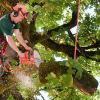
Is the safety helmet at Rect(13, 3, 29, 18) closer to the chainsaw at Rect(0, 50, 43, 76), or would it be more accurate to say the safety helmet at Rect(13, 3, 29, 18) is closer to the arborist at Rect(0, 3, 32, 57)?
the arborist at Rect(0, 3, 32, 57)

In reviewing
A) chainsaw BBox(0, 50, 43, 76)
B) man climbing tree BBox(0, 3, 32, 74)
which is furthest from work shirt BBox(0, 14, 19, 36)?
chainsaw BBox(0, 50, 43, 76)

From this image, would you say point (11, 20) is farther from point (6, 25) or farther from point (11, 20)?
point (6, 25)

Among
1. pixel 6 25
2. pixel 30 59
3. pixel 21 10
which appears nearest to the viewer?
pixel 21 10

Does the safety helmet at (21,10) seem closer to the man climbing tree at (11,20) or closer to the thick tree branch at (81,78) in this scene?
the man climbing tree at (11,20)

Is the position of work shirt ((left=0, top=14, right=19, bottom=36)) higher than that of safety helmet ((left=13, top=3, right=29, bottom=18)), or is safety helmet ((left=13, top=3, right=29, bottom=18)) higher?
safety helmet ((left=13, top=3, right=29, bottom=18))

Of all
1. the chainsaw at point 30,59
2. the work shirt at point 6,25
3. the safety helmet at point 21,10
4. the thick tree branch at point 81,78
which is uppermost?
the safety helmet at point 21,10

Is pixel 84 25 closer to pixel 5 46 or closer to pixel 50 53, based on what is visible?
pixel 50 53

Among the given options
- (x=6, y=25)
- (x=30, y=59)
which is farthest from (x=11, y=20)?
(x=30, y=59)

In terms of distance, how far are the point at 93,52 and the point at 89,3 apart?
181 centimetres

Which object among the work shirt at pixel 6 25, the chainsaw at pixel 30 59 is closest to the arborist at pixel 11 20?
the work shirt at pixel 6 25

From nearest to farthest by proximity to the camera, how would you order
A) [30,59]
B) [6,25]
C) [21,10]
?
1. [21,10]
2. [6,25]
3. [30,59]

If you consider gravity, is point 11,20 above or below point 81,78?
above

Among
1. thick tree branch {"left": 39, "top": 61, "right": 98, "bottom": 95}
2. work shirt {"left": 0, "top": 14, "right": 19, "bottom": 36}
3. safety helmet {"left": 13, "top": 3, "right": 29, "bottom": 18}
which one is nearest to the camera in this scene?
safety helmet {"left": 13, "top": 3, "right": 29, "bottom": 18}

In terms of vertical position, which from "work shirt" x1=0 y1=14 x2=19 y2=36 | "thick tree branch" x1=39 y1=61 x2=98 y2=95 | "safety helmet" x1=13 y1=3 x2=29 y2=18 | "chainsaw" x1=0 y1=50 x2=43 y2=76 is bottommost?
"thick tree branch" x1=39 y1=61 x2=98 y2=95
